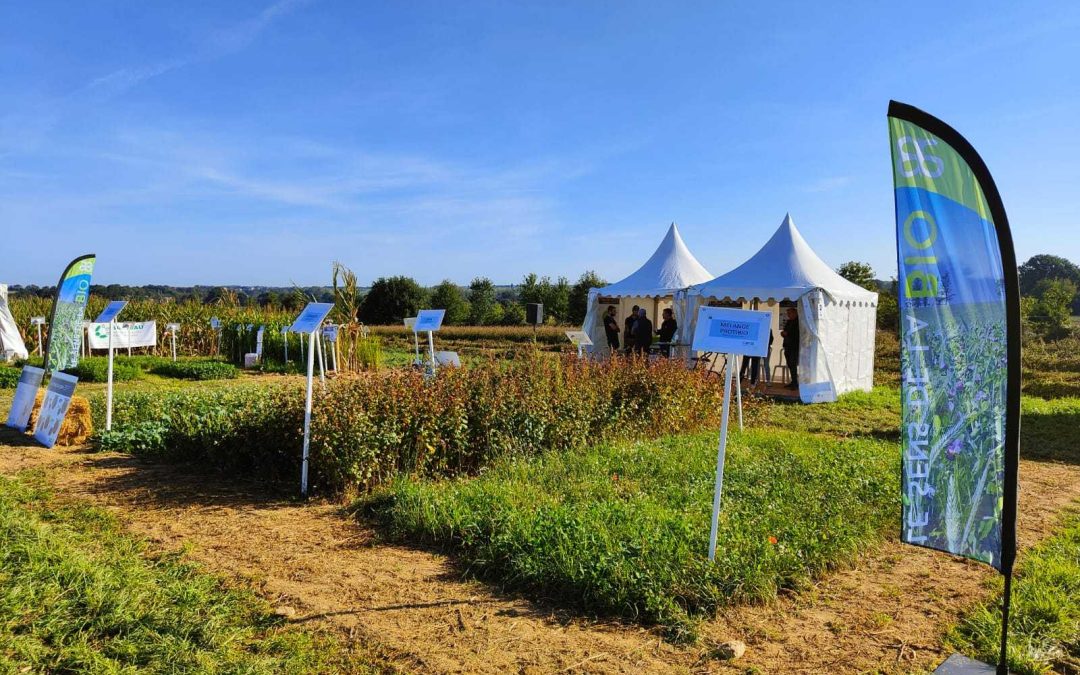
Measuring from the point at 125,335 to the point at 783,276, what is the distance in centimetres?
1185

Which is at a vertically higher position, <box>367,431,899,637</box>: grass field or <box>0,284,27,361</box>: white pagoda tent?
<box>0,284,27,361</box>: white pagoda tent

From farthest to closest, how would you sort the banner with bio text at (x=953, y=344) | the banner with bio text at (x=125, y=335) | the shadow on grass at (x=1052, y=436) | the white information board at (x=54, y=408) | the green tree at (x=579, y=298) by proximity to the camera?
the green tree at (x=579, y=298) → the banner with bio text at (x=125, y=335) → the shadow on grass at (x=1052, y=436) → the white information board at (x=54, y=408) → the banner with bio text at (x=953, y=344)

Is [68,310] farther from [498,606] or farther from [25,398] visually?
[498,606]

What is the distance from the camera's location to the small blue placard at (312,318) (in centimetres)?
643

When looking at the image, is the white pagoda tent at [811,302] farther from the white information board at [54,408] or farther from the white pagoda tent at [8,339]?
the white pagoda tent at [8,339]

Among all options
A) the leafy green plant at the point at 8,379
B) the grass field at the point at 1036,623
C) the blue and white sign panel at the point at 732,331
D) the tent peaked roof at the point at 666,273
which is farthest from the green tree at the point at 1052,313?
the leafy green plant at the point at 8,379

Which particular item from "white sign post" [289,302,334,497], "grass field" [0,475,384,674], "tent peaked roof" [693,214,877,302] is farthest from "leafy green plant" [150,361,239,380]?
"grass field" [0,475,384,674]

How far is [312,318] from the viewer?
21.6 ft

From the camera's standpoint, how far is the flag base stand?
Result: 312 cm

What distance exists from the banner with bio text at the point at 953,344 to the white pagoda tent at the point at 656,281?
12.4 m

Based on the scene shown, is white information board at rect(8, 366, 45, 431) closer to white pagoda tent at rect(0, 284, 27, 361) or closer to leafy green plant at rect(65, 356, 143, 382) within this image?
leafy green plant at rect(65, 356, 143, 382)

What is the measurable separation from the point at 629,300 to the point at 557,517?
1492 centimetres

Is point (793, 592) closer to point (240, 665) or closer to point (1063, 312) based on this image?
point (240, 665)

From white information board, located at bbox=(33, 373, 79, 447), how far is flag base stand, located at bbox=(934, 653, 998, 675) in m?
8.61
